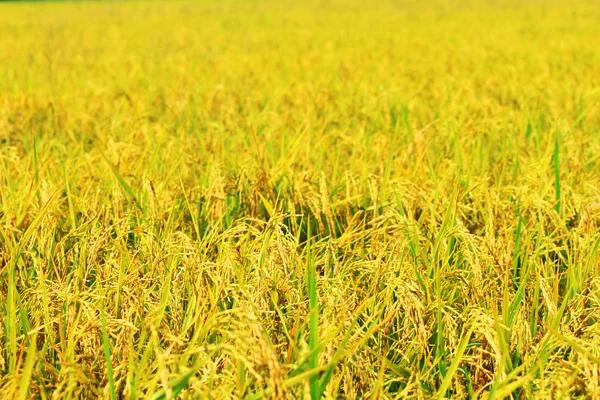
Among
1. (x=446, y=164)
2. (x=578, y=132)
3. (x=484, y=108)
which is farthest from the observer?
(x=484, y=108)

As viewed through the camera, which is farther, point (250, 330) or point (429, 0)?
point (429, 0)

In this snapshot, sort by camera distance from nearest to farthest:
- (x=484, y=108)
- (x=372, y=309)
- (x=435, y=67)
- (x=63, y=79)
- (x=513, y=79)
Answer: (x=372, y=309)
(x=484, y=108)
(x=513, y=79)
(x=63, y=79)
(x=435, y=67)

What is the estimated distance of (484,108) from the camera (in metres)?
3.51

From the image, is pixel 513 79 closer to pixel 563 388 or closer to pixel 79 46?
pixel 563 388

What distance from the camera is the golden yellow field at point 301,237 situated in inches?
49.4

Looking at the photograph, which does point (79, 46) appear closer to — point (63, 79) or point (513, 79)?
point (63, 79)

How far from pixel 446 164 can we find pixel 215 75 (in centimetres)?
289

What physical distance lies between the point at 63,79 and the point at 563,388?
458 centimetres

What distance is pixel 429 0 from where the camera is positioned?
16.0 metres

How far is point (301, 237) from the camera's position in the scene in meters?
2.08

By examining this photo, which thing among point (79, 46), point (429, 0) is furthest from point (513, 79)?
point (429, 0)

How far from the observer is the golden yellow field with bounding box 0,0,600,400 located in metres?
1.25

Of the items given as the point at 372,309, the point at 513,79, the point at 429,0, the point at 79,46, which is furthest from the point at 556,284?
the point at 429,0

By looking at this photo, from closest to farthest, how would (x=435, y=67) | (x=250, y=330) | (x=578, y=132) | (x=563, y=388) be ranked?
(x=563, y=388) < (x=250, y=330) < (x=578, y=132) < (x=435, y=67)
